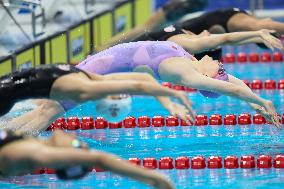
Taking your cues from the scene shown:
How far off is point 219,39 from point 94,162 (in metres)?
3.41

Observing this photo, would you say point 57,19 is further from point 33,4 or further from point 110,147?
point 110,147

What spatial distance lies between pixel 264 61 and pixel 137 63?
4791mm

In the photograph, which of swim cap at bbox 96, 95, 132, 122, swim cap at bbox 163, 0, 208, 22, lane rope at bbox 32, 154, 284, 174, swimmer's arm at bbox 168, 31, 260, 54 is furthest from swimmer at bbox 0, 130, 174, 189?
swim cap at bbox 163, 0, 208, 22

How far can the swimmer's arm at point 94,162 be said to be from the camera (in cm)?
499

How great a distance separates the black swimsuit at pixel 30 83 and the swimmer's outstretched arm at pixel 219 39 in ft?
6.73

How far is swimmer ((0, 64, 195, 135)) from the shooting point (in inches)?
229

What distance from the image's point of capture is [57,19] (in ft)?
37.8

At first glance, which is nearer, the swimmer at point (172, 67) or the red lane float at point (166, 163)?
the red lane float at point (166, 163)

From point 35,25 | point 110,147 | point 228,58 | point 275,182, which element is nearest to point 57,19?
point 35,25

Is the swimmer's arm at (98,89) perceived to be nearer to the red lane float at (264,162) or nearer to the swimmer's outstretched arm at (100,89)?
the swimmer's outstretched arm at (100,89)

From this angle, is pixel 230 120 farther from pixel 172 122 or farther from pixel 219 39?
pixel 219 39

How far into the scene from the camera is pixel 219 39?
27.0 feet

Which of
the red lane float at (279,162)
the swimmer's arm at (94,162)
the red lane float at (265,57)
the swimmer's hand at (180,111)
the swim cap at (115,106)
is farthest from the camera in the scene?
the red lane float at (265,57)

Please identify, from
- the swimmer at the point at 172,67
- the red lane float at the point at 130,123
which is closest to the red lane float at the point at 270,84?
the red lane float at the point at 130,123
